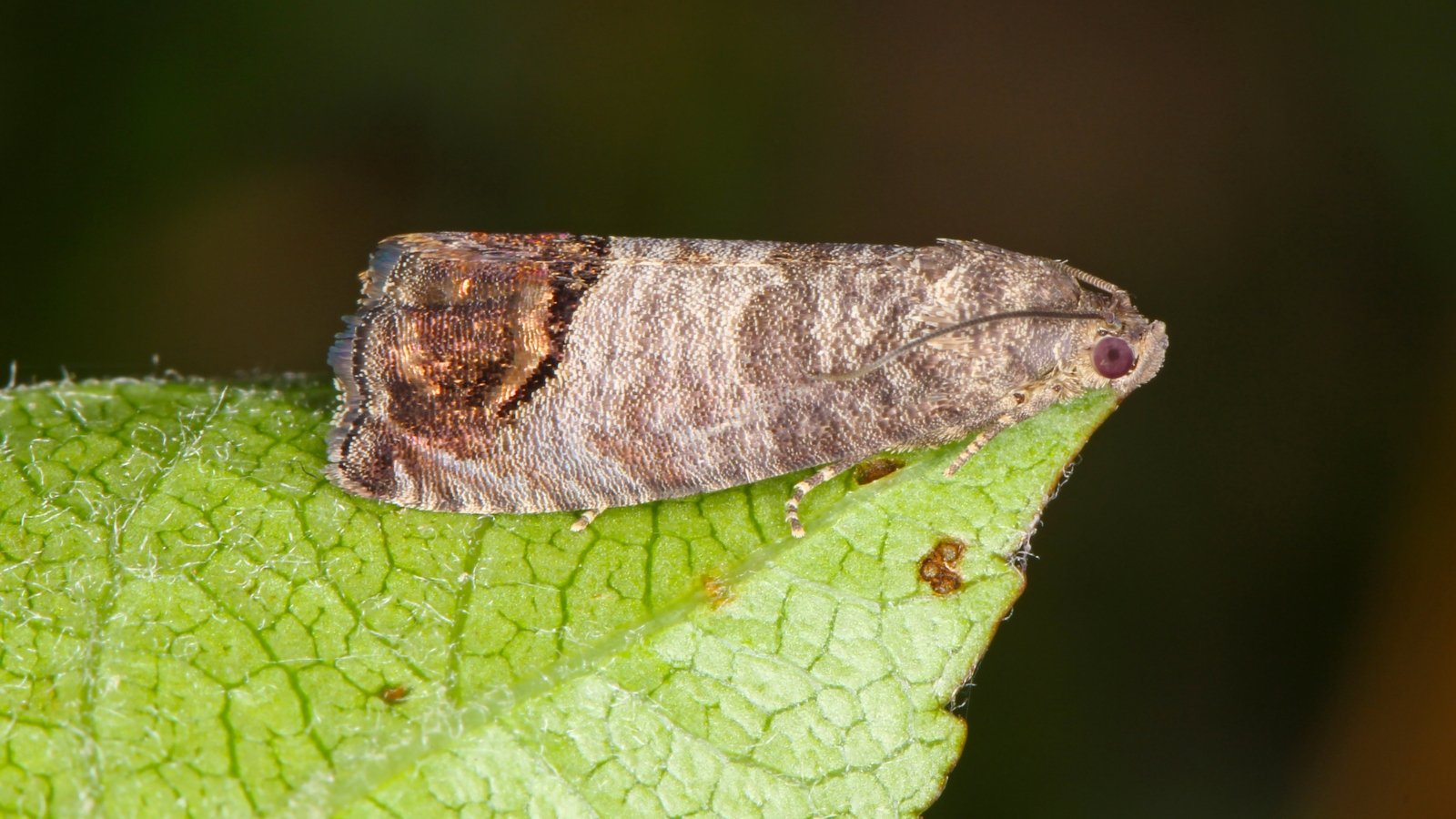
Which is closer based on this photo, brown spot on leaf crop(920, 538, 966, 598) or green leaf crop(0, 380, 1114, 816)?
green leaf crop(0, 380, 1114, 816)

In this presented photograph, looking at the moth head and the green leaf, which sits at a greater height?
the moth head

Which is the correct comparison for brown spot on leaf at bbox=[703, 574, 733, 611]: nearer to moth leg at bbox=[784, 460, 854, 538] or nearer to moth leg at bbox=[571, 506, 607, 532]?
moth leg at bbox=[784, 460, 854, 538]

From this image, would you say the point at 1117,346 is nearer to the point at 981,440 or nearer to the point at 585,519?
the point at 981,440

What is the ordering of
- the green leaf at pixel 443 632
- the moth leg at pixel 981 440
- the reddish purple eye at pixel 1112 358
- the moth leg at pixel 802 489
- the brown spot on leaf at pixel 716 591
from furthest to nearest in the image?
the reddish purple eye at pixel 1112 358, the moth leg at pixel 981 440, the moth leg at pixel 802 489, the brown spot on leaf at pixel 716 591, the green leaf at pixel 443 632

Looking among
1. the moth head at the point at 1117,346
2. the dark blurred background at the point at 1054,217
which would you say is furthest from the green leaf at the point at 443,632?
the dark blurred background at the point at 1054,217

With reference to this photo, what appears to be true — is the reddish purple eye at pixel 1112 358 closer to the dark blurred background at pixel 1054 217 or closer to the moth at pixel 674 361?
the moth at pixel 674 361

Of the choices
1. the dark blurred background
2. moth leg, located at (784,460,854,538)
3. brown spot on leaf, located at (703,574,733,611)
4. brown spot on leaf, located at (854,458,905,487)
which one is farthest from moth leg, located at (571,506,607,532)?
the dark blurred background

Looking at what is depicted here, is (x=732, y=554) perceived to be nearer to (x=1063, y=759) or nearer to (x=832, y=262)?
(x=832, y=262)
